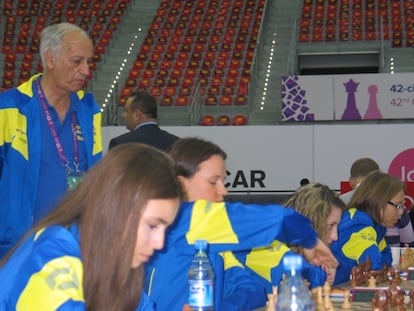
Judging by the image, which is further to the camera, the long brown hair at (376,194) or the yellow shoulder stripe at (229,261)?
the long brown hair at (376,194)

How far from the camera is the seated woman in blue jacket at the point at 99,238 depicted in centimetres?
165

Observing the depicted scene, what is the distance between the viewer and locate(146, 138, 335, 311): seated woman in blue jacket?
2.35m

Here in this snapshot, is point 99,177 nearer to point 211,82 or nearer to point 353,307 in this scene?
point 353,307

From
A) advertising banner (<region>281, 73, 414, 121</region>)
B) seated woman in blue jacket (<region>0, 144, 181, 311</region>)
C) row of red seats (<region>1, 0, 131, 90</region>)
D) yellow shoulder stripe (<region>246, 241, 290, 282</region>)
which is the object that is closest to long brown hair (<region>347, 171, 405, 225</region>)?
yellow shoulder stripe (<region>246, 241, 290, 282</region>)

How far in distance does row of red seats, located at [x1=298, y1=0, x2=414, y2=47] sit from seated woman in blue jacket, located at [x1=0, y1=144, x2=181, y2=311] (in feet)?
45.4

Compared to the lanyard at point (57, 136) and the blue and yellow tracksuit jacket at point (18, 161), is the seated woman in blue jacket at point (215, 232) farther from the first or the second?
the blue and yellow tracksuit jacket at point (18, 161)

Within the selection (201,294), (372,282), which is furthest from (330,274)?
(201,294)

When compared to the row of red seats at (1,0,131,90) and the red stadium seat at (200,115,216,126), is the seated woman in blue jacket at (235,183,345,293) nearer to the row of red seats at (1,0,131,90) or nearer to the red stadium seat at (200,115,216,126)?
the red stadium seat at (200,115,216,126)

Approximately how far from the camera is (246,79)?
14102 mm

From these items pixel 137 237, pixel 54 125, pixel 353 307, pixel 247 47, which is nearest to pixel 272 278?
pixel 353 307

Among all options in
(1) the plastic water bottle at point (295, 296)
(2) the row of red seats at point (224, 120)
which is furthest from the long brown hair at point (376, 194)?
(2) the row of red seats at point (224, 120)

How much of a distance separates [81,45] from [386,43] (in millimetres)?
12834

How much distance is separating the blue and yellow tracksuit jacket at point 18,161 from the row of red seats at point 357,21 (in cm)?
1266

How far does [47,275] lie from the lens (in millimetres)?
1628
